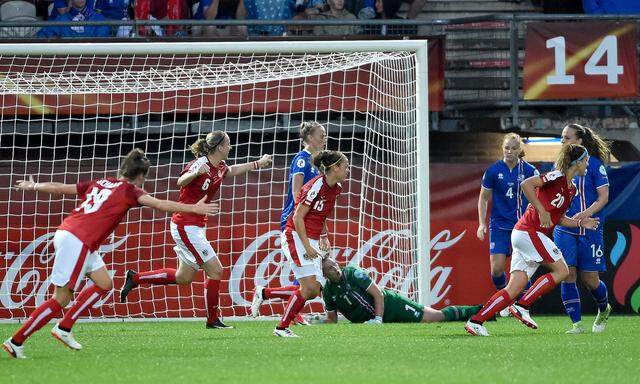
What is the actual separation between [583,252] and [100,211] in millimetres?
4555

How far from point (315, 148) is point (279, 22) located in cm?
465

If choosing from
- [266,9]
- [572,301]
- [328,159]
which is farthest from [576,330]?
[266,9]

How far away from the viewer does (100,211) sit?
8461 millimetres

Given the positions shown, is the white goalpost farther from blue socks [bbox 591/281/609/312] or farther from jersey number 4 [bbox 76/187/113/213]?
jersey number 4 [bbox 76/187/113/213]

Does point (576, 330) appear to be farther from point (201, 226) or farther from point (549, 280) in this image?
point (201, 226)

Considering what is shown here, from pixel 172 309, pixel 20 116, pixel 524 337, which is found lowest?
pixel 172 309

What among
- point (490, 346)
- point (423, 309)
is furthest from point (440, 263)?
point (490, 346)

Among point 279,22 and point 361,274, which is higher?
point 279,22

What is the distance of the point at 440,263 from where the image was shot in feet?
47.3

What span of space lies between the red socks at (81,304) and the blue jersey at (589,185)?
4.40 m

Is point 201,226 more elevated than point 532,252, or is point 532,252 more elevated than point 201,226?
point 532,252

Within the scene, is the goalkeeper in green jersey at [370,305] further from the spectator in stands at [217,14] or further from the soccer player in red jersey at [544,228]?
the spectator in stands at [217,14]

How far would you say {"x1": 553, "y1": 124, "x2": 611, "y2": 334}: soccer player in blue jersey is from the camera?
10492 mm

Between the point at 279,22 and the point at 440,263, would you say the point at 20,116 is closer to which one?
the point at 279,22
